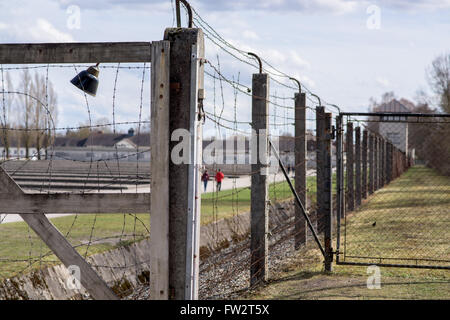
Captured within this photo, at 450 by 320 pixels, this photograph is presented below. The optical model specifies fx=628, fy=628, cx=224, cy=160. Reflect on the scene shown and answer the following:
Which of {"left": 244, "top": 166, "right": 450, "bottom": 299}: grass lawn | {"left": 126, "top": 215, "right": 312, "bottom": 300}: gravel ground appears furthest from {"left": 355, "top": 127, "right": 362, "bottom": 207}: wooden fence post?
{"left": 126, "top": 215, "right": 312, "bottom": 300}: gravel ground

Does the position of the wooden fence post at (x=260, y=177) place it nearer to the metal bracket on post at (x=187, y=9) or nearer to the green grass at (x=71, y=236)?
the green grass at (x=71, y=236)

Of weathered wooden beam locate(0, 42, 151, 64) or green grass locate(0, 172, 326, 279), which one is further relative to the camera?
green grass locate(0, 172, 326, 279)

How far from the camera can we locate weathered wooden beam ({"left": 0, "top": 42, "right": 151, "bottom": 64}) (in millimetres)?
4527

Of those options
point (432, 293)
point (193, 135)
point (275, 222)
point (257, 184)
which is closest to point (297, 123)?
point (257, 184)

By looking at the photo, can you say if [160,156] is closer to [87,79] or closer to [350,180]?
[87,79]

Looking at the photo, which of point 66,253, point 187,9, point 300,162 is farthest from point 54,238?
point 300,162

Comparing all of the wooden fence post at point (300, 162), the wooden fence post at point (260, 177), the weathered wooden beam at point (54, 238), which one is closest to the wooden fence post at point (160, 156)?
the weathered wooden beam at point (54, 238)

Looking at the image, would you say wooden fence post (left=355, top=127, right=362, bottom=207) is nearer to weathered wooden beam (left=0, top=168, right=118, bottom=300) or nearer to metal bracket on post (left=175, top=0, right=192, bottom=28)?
metal bracket on post (left=175, top=0, right=192, bottom=28)

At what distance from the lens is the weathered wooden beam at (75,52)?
4.53 m

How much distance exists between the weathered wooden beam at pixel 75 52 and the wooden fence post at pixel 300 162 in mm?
6368

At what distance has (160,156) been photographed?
457cm

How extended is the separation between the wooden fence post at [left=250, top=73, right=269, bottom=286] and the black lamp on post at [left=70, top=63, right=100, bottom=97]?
3.02 metres
